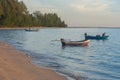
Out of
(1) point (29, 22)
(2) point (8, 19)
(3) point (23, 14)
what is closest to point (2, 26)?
(2) point (8, 19)

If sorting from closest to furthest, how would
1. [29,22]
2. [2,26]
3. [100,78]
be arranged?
1. [100,78]
2. [2,26]
3. [29,22]

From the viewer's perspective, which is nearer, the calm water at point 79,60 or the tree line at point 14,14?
the calm water at point 79,60

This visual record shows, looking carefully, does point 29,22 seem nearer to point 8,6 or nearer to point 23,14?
point 23,14

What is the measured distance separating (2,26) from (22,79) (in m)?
124

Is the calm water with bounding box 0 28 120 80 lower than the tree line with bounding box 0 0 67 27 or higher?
lower

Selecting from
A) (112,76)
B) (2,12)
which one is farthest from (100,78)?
(2,12)

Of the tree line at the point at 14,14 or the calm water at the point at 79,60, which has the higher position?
the tree line at the point at 14,14

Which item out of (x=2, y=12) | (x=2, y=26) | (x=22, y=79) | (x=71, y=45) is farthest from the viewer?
(x=2, y=26)

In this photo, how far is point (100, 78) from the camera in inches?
694

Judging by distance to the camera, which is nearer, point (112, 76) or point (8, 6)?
point (112, 76)

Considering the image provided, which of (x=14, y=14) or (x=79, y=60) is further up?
(x=14, y=14)

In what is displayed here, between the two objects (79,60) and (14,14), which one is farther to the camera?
(14,14)

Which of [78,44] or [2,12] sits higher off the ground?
[2,12]

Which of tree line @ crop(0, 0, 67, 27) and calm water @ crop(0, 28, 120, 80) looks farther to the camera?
tree line @ crop(0, 0, 67, 27)
